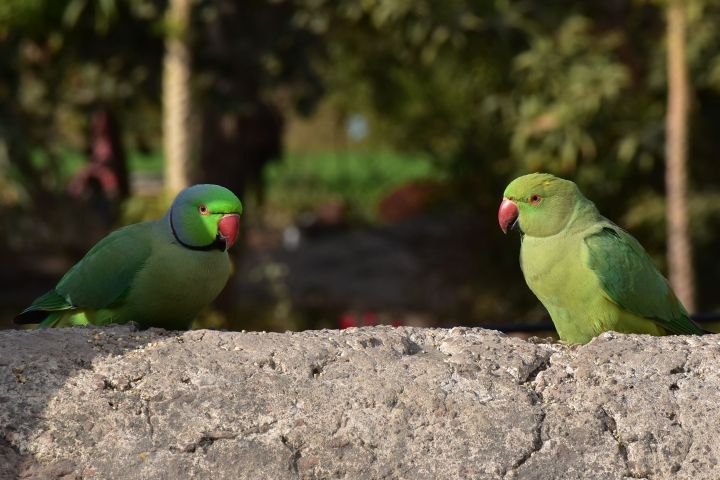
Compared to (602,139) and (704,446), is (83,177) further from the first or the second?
(704,446)

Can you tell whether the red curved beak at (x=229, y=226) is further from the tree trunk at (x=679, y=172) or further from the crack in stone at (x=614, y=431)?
the tree trunk at (x=679, y=172)

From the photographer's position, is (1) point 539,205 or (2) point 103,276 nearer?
(2) point 103,276

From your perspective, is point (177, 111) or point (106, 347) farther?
point (177, 111)

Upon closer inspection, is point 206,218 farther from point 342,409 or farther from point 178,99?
point 178,99

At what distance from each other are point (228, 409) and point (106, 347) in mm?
390

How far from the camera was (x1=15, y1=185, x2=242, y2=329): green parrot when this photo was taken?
338cm

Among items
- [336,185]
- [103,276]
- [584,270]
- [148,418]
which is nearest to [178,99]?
[103,276]

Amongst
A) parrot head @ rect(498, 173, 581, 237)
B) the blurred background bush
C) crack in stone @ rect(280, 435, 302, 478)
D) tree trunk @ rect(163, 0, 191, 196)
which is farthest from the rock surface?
the blurred background bush

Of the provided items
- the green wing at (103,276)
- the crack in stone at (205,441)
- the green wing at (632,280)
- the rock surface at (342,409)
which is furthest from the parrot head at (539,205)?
the crack in stone at (205,441)

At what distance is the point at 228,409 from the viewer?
2.72 metres

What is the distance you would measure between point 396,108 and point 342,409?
1002 centimetres

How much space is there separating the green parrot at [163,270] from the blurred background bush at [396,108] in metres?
3.48

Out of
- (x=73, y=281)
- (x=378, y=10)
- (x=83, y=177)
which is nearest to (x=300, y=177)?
(x=83, y=177)

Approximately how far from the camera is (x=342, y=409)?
2.75 metres
